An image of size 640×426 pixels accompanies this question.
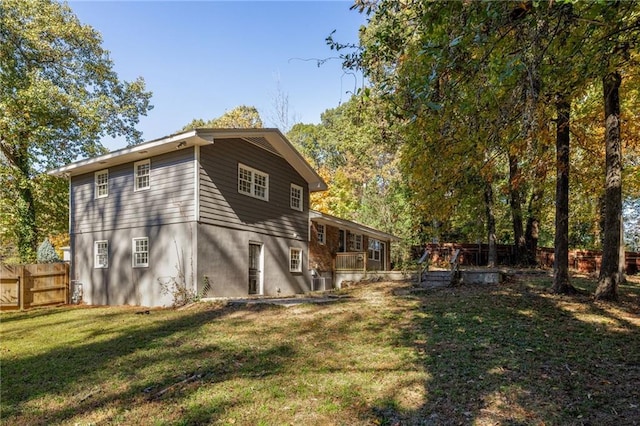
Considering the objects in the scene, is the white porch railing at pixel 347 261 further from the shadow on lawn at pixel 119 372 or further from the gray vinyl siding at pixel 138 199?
the shadow on lawn at pixel 119 372

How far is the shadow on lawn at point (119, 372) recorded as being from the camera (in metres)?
4.25

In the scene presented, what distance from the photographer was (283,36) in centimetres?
983

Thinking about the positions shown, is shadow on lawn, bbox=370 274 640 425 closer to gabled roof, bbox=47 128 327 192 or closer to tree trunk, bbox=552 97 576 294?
tree trunk, bbox=552 97 576 294

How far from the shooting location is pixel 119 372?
541cm

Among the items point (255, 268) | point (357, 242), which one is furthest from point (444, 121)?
point (357, 242)

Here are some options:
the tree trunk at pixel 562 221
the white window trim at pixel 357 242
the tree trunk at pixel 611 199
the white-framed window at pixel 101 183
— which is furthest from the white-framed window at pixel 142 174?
the tree trunk at pixel 611 199

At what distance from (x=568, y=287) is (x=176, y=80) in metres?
13.9

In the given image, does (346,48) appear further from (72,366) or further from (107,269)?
(107,269)

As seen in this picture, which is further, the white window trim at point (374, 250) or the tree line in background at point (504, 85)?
the white window trim at point (374, 250)

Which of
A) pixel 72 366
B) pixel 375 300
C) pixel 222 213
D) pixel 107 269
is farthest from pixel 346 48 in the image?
pixel 107 269

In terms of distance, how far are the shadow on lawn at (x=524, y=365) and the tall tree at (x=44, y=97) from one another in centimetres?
1918

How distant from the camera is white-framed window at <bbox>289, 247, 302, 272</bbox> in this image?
15630mm

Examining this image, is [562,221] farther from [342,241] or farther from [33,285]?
[33,285]

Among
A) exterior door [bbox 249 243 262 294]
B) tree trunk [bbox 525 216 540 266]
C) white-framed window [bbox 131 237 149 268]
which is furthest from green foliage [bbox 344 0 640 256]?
tree trunk [bbox 525 216 540 266]
